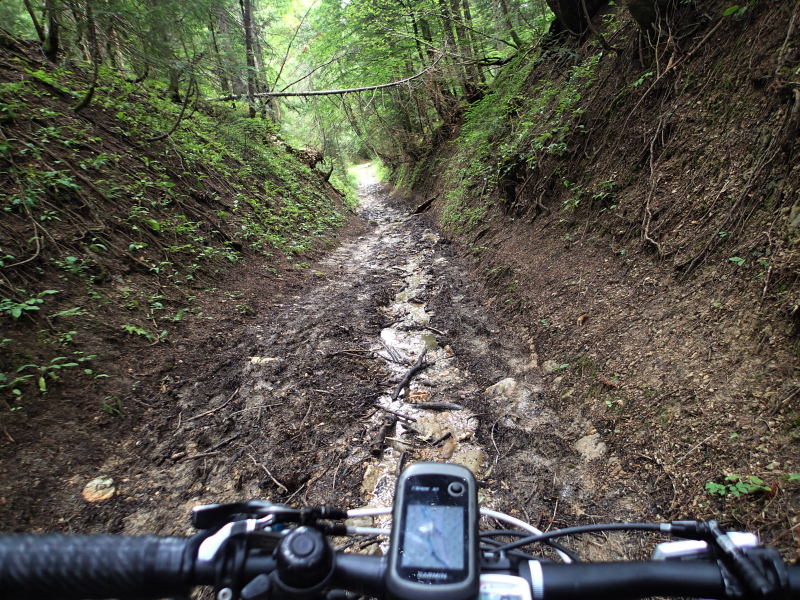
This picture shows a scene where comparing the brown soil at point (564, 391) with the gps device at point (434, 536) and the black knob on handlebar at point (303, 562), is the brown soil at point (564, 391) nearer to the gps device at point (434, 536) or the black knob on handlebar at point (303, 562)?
the gps device at point (434, 536)

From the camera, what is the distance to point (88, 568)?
92 cm

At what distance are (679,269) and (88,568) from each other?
427 centimetres

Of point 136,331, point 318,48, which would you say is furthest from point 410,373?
point 318,48

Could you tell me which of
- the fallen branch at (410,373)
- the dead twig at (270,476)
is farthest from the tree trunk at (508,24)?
the dead twig at (270,476)

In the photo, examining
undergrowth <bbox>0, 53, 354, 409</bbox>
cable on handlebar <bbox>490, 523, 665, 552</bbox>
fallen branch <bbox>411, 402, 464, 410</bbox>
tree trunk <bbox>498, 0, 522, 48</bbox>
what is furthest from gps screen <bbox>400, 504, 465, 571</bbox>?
tree trunk <bbox>498, 0, 522, 48</bbox>

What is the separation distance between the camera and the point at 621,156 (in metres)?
4.91

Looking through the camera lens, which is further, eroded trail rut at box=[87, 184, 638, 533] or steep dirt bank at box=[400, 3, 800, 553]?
eroded trail rut at box=[87, 184, 638, 533]

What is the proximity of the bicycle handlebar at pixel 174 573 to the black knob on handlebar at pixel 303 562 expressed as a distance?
117 mm

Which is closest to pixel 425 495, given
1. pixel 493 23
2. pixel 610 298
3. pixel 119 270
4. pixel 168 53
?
pixel 610 298

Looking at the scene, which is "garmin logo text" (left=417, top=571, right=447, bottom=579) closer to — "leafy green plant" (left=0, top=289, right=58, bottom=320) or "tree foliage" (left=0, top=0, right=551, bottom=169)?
"leafy green plant" (left=0, top=289, right=58, bottom=320)

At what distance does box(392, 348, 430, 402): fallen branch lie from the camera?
4.03 metres

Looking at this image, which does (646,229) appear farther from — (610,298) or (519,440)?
(519,440)

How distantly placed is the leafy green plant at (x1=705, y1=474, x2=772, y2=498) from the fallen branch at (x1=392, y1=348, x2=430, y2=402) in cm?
258

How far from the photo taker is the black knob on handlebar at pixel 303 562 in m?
0.84
